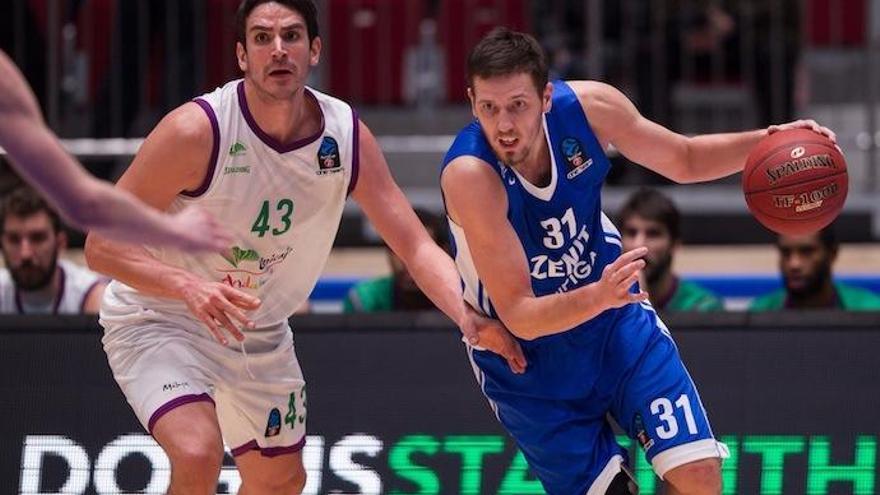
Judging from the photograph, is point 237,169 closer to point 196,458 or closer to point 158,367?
point 158,367

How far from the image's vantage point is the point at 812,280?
314 inches

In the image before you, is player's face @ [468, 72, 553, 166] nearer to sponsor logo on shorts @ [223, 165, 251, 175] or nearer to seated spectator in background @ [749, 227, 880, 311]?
sponsor logo on shorts @ [223, 165, 251, 175]

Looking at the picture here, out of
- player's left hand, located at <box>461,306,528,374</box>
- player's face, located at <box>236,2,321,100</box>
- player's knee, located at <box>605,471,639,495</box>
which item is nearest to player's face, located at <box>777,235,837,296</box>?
player's knee, located at <box>605,471,639,495</box>

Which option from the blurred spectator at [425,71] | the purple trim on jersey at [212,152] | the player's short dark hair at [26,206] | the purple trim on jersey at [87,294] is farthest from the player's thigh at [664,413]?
the blurred spectator at [425,71]

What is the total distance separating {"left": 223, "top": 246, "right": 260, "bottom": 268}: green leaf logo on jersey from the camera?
5.76m

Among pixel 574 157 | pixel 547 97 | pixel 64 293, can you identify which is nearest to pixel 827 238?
pixel 574 157

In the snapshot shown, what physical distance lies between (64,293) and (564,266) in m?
3.33

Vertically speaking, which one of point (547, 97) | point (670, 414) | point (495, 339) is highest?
point (547, 97)

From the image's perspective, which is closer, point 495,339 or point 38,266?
point 495,339

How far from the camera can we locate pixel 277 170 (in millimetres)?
5727

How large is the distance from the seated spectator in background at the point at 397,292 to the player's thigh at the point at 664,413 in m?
2.77

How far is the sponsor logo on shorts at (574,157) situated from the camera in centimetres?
541

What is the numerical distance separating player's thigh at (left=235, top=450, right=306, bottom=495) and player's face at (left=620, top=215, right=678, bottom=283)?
8.22 ft

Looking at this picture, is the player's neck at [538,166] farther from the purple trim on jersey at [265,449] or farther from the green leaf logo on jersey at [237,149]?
the purple trim on jersey at [265,449]
